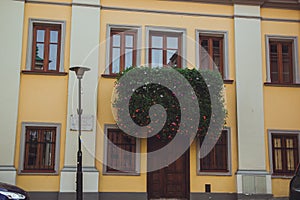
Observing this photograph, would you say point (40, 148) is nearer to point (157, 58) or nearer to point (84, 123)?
point (84, 123)

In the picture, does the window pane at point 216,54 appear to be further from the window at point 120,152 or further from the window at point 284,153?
the window at point 120,152

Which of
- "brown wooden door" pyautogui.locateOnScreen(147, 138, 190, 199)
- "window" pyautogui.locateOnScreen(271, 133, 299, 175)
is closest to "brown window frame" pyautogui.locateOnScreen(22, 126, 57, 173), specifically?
"brown wooden door" pyautogui.locateOnScreen(147, 138, 190, 199)

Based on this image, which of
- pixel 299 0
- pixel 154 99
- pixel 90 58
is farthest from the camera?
pixel 299 0

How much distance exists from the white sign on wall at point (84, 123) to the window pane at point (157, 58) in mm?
2925

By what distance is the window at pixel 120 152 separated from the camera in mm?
14336

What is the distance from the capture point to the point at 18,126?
1400cm

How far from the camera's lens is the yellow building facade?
14055mm

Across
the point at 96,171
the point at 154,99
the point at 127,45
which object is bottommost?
the point at 96,171

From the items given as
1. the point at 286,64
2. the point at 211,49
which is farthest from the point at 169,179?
the point at 286,64

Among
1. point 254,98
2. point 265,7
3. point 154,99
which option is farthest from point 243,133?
point 265,7

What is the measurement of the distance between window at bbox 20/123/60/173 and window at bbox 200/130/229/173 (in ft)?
15.7

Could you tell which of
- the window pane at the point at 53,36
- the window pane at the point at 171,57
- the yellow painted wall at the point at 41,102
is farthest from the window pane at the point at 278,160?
the window pane at the point at 53,36

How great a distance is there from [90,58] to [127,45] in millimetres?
1422

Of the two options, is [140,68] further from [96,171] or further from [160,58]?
[96,171]
